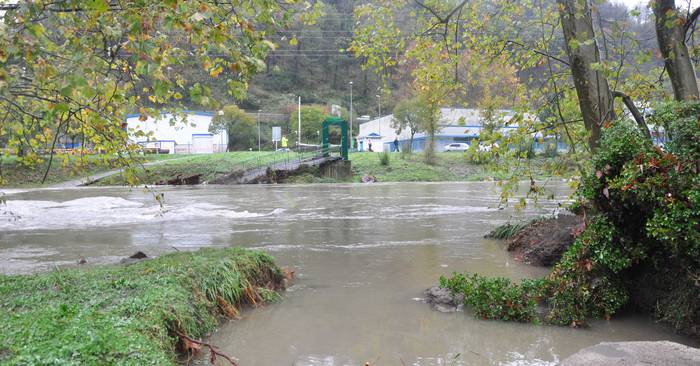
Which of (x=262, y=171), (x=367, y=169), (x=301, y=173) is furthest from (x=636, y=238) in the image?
(x=367, y=169)

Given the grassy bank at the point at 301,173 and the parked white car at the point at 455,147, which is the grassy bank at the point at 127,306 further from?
the parked white car at the point at 455,147

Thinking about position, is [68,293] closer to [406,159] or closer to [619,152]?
[619,152]

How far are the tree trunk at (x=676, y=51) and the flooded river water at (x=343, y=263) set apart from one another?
3383mm

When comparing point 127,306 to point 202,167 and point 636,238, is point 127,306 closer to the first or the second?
point 636,238

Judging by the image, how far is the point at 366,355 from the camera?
510 centimetres

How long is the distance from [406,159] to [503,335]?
39.3m

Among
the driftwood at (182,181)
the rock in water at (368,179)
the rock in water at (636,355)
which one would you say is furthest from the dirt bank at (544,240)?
the driftwood at (182,181)

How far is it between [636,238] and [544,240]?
12.2 feet

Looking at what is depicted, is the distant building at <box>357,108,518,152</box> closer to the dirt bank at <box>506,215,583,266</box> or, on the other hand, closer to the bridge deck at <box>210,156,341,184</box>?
the bridge deck at <box>210,156,341,184</box>

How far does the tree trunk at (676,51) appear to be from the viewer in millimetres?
7481

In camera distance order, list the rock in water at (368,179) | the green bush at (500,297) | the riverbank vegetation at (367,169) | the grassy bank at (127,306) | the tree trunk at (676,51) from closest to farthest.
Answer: the grassy bank at (127,306)
the green bush at (500,297)
the tree trunk at (676,51)
the rock in water at (368,179)
the riverbank vegetation at (367,169)

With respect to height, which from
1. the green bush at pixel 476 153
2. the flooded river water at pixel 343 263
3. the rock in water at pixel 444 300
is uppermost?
the green bush at pixel 476 153

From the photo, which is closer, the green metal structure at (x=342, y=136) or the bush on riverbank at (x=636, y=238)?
the bush on riverbank at (x=636, y=238)

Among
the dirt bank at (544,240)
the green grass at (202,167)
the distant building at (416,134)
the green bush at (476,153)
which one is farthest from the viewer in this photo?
the distant building at (416,134)
